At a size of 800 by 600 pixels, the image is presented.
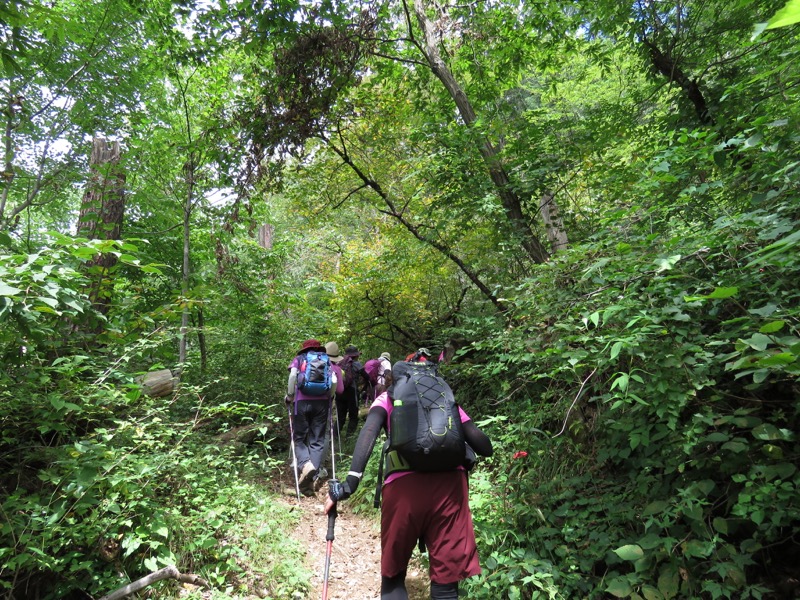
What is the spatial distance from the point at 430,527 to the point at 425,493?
0.25 meters

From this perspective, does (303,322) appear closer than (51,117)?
No

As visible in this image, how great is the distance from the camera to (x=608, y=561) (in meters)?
2.96

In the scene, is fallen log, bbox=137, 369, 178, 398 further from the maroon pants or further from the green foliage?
the green foliage

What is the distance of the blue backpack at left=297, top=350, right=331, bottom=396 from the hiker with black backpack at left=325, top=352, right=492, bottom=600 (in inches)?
140

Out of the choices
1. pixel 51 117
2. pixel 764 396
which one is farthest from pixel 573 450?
pixel 51 117

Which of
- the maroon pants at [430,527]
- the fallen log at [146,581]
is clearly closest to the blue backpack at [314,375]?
the fallen log at [146,581]

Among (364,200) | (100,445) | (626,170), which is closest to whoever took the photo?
(100,445)

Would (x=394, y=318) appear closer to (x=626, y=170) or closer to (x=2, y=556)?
(x=626, y=170)

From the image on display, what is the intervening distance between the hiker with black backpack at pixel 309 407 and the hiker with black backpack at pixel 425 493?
11.8 ft

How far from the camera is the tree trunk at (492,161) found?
618 cm

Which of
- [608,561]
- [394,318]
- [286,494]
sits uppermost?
[394,318]

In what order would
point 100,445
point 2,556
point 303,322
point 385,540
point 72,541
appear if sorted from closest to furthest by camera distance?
point 2,556, point 385,540, point 72,541, point 100,445, point 303,322

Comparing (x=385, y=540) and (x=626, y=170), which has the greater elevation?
(x=626, y=170)

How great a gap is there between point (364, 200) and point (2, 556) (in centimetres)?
780
